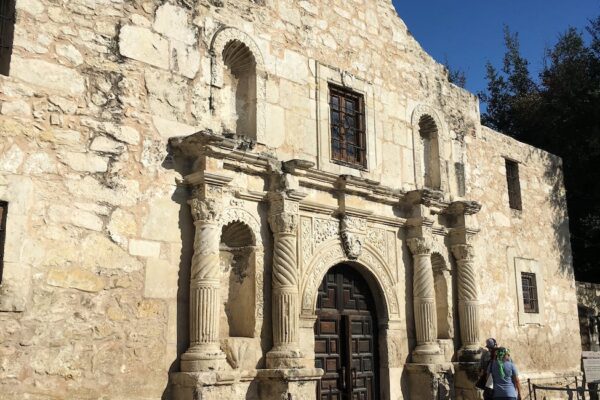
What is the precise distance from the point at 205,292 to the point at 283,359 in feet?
4.06

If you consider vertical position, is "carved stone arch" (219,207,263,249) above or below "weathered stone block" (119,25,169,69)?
below

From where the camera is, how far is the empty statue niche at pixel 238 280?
7566mm

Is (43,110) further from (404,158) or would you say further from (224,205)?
(404,158)

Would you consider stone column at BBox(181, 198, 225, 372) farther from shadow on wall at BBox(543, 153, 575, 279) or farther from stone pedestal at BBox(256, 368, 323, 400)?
shadow on wall at BBox(543, 153, 575, 279)

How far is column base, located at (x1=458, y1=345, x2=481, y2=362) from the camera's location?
977 cm

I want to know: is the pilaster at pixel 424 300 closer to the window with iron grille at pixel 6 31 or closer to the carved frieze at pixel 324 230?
the carved frieze at pixel 324 230

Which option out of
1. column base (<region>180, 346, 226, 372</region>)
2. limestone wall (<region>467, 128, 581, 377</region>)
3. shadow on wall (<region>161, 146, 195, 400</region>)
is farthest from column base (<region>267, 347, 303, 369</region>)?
limestone wall (<region>467, 128, 581, 377</region>)

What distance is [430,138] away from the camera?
35.1 ft

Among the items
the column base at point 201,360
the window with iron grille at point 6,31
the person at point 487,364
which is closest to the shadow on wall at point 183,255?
the column base at point 201,360

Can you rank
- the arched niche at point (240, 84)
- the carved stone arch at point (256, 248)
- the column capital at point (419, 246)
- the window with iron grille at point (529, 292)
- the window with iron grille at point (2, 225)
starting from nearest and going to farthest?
1. the window with iron grille at point (2, 225)
2. the carved stone arch at point (256, 248)
3. the arched niche at point (240, 84)
4. the column capital at point (419, 246)
5. the window with iron grille at point (529, 292)

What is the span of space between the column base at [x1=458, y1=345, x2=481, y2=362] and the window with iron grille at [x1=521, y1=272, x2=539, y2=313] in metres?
2.31

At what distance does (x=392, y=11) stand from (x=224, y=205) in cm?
472

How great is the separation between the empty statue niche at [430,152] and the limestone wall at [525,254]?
88 cm

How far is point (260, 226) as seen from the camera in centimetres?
780
